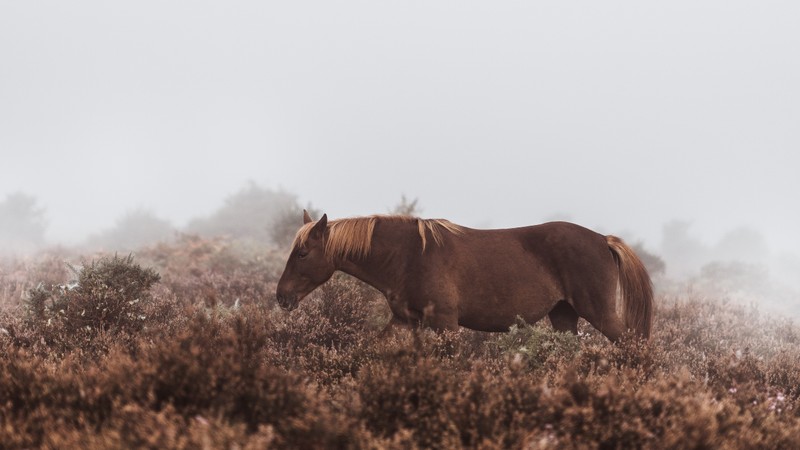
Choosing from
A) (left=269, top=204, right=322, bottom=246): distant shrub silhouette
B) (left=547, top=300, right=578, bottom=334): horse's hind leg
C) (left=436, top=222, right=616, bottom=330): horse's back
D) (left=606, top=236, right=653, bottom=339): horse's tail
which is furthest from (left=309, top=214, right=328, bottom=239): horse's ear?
(left=269, top=204, right=322, bottom=246): distant shrub silhouette

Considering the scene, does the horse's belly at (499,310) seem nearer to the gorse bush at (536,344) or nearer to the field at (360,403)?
the gorse bush at (536,344)

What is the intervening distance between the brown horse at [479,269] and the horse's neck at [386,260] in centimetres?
1

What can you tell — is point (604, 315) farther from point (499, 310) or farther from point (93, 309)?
point (93, 309)

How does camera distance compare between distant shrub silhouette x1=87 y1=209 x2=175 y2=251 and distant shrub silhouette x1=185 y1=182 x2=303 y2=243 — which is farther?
distant shrub silhouette x1=185 y1=182 x2=303 y2=243

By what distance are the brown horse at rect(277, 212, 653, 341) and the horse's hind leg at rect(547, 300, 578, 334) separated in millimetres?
409

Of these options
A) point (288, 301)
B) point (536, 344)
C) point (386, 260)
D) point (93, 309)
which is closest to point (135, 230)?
point (93, 309)

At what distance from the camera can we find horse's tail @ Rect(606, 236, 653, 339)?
5.77m

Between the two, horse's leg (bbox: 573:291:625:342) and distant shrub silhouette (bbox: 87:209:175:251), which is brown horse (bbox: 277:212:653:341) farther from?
distant shrub silhouette (bbox: 87:209:175:251)

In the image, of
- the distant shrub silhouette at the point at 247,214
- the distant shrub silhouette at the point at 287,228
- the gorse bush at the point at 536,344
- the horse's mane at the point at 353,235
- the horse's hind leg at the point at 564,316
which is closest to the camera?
the gorse bush at the point at 536,344

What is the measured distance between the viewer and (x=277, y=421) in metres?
2.68

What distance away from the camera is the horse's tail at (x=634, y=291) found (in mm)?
5773

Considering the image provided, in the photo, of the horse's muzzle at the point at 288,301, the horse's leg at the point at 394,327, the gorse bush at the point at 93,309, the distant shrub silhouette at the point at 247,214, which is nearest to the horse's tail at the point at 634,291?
the horse's leg at the point at 394,327

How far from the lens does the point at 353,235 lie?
5582 mm

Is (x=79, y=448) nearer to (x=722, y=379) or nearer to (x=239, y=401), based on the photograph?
(x=239, y=401)
